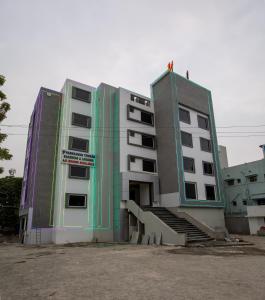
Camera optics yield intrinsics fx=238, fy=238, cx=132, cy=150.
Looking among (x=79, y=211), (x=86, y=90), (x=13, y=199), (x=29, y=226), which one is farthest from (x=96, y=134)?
(x=13, y=199)

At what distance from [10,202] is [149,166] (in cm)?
2251

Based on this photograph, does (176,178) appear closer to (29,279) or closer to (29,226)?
(29,226)

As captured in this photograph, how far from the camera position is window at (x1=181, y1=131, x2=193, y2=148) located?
29109 mm

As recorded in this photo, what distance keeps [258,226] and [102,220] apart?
1862 centimetres

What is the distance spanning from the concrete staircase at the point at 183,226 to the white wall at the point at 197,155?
5253mm

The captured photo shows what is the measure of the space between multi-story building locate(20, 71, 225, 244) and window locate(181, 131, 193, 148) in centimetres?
13

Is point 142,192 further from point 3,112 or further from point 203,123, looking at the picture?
point 3,112

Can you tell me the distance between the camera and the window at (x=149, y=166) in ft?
93.5

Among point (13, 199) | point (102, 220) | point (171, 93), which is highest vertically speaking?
point (171, 93)

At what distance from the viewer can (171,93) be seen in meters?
29.6

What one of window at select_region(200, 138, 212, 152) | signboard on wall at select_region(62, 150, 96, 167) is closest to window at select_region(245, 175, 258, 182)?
window at select_region(200, 138, 212, 152)

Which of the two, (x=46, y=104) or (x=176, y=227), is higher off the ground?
(x=46, y=104)

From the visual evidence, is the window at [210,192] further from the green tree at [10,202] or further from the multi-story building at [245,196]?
the green tree at [10,202]

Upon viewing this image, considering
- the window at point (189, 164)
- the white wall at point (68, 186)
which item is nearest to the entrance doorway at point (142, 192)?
the window at point (189, 164)
